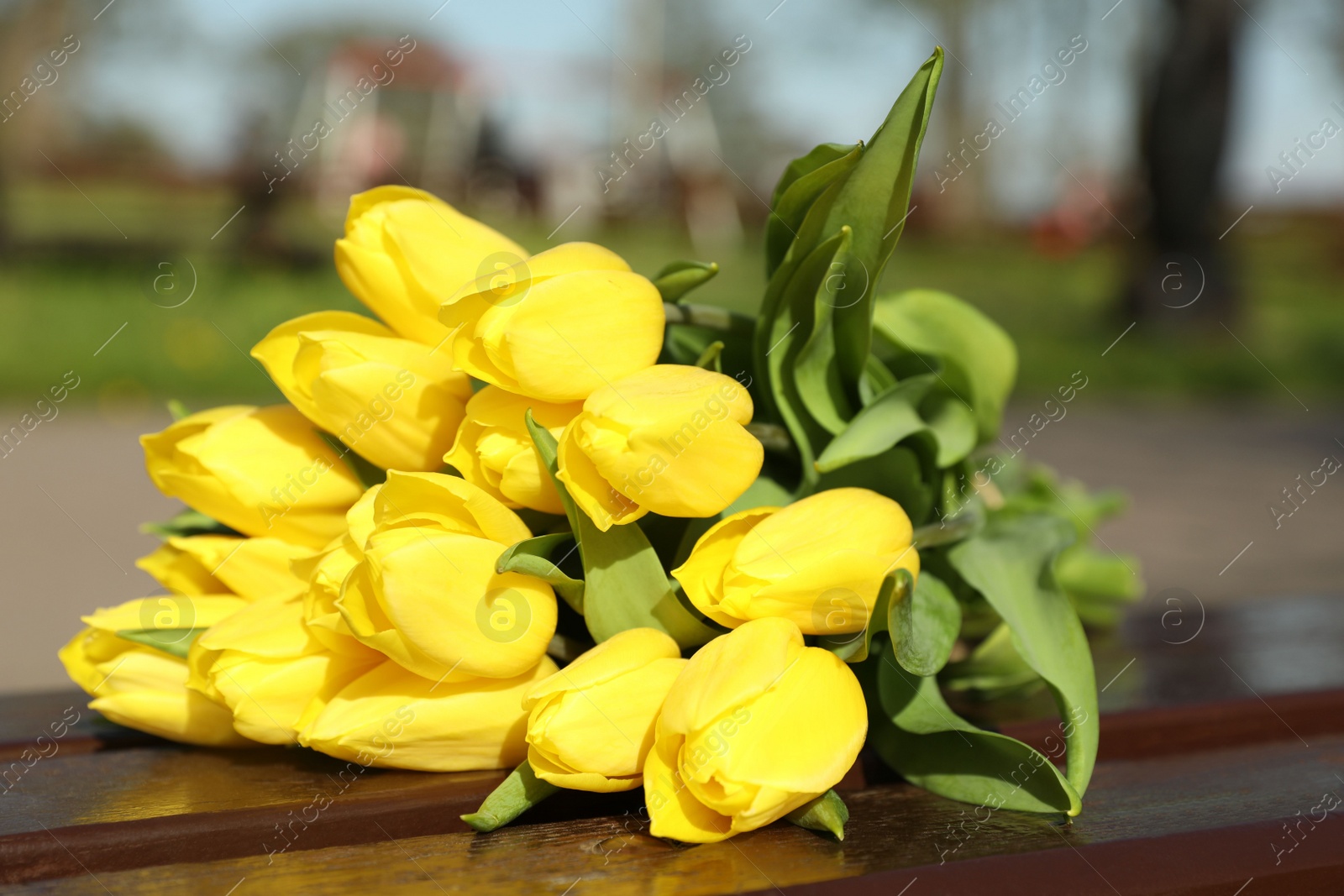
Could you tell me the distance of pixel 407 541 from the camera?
0.64m

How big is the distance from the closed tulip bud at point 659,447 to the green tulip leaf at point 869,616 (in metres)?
0.09

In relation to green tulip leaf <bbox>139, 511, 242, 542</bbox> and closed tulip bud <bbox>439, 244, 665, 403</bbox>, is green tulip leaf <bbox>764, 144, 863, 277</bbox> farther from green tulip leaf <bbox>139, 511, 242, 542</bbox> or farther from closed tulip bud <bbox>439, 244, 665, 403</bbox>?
green tulip leaf <bbox>139, 511, 242, 542</bbox>

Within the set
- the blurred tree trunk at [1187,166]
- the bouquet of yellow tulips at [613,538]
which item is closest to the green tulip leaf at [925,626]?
the bouquet of yellow tulips at [613,538]

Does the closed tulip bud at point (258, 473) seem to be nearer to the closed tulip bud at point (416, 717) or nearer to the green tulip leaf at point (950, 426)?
the closed tulip bud at point (416, 717)

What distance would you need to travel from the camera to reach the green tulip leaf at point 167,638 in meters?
0.76

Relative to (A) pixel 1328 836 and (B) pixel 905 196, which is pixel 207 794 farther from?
(A) pixel 1328 836

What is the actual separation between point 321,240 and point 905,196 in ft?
38.2

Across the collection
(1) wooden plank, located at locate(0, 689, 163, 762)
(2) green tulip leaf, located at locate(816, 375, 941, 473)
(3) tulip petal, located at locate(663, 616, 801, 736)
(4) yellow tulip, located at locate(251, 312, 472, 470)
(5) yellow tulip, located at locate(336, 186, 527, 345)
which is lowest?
(1) wooden plank, located at locate(0, 689, 163, 762)

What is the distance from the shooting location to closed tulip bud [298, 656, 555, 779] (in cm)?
68

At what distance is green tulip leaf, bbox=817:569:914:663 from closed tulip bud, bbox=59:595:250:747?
39cm

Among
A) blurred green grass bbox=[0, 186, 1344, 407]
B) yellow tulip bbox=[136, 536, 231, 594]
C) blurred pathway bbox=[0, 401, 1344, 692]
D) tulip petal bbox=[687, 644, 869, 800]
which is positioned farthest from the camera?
blurred green grass bbox=[0, 186, 1344, 407]

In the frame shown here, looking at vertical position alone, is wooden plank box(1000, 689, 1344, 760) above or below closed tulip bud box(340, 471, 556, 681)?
below

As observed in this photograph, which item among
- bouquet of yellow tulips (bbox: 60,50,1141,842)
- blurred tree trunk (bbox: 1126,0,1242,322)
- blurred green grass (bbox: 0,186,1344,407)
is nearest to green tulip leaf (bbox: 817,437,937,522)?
bouquet of yellow tulips (bbox: 60,50,1141,842)

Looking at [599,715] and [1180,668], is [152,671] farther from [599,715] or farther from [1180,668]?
[1180,668]
